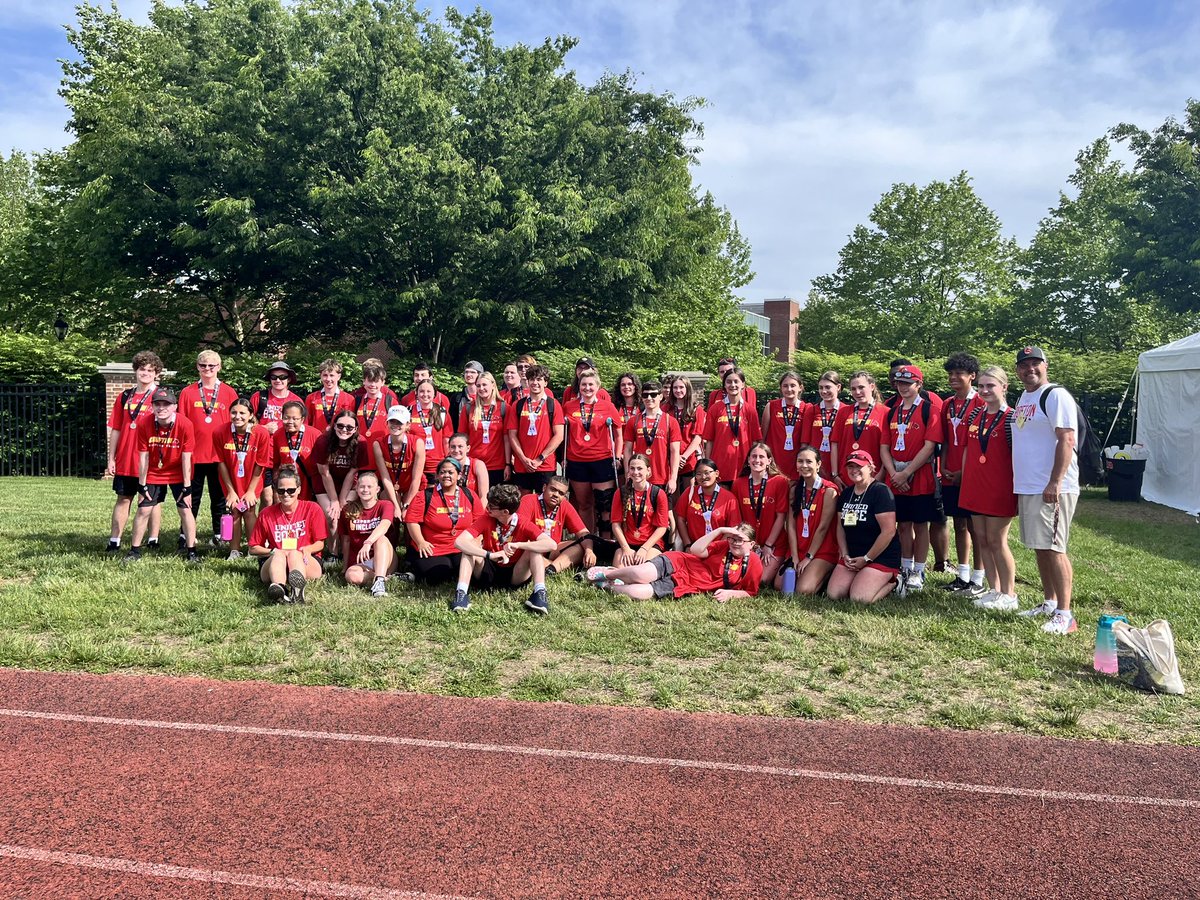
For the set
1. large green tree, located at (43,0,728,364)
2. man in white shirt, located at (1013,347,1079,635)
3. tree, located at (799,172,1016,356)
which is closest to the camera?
man in white shirt, located at (1013,347,1079,635)

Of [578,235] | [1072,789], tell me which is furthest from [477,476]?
[578,235]

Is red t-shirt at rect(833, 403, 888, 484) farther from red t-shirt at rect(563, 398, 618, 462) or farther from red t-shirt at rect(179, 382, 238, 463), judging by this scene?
red t-shirt at rect(179, 382, 238, 463)

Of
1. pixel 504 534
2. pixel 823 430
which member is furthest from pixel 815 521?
pixel 504 534

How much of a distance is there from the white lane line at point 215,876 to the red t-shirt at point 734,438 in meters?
5.78

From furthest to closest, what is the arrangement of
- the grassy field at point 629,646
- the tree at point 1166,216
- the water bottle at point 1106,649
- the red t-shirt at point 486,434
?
the tree at point 1166,216 < the red t-shirt at point 486,434 < the water bottle at point 1106,649 < the grassy field at point 629,646

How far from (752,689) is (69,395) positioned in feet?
53.1

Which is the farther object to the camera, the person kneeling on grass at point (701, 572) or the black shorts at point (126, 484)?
the black shorts at point (126, 484)

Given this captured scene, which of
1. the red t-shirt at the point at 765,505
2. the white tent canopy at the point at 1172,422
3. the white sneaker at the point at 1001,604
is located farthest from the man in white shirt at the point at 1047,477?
the white tent canopy at the point at 1172,422

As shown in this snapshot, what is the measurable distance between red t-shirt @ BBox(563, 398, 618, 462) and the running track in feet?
12.3

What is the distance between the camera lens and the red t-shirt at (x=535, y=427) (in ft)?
28.0

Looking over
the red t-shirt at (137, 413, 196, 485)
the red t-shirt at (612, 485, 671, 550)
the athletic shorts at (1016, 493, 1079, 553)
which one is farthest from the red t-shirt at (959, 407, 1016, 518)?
the red t-shirt at (137, 413, 196, 485)

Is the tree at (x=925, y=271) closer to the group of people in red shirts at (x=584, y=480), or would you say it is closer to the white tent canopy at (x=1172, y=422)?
the white tent canopy at (x=1172, y=422)

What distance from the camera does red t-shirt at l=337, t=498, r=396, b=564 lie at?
785 centimetres

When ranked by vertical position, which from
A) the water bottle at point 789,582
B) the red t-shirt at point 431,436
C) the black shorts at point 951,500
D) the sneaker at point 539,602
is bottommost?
the sneaker at point 539,602
